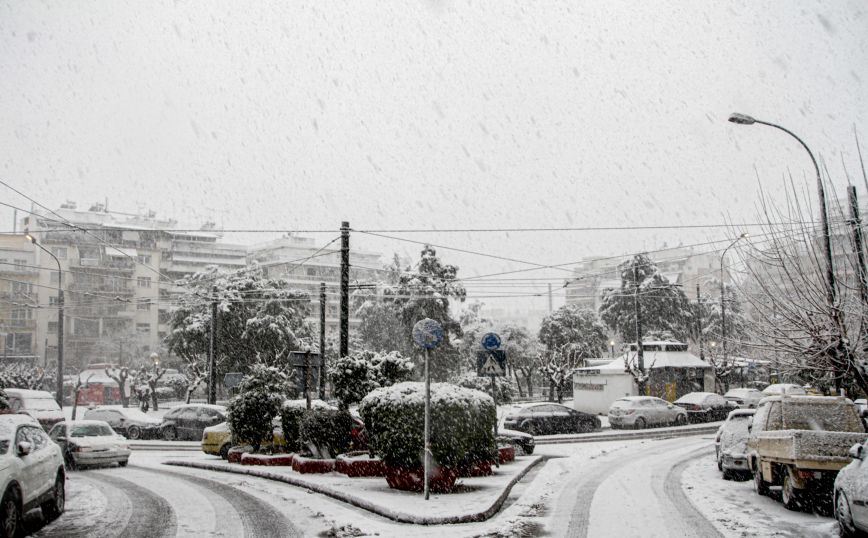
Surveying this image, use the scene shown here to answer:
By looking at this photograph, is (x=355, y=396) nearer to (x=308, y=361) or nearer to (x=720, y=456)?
(x=308, y=361)

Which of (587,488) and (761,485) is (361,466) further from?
(761,485)

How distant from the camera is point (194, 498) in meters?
13.4

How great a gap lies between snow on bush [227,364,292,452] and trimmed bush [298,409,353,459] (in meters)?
3.06

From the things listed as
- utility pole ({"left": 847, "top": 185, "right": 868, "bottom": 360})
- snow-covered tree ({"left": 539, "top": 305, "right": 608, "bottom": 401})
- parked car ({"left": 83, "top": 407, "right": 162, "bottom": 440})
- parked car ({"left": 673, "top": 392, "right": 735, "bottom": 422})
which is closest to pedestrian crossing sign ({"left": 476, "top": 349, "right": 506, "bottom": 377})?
utility pole ({"left": 847, "top": 185, "right": 868, "bottom": 360})

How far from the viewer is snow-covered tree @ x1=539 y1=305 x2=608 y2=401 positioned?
53.1m

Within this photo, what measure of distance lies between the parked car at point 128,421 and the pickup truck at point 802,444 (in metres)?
26.3

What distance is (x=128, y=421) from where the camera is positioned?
33.2m

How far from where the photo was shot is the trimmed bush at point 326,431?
16.2 m

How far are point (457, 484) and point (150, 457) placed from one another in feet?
47.0

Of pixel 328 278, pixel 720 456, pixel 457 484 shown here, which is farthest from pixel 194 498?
pixel 328 278

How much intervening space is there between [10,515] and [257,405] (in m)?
10.6

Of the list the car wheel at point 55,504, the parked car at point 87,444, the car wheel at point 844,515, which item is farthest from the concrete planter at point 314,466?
the car wheel at point 844,515

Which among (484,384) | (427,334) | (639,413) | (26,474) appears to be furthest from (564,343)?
(26,474)

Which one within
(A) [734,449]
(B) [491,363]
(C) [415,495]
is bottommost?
(C) [415,495]
